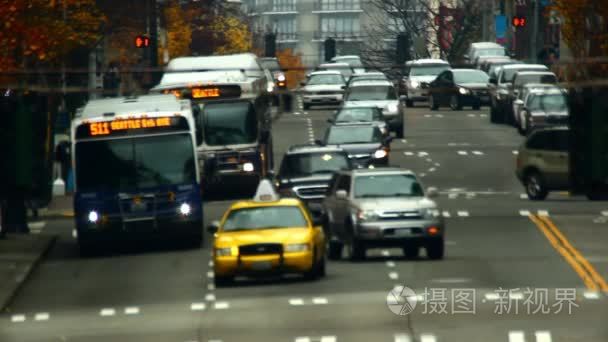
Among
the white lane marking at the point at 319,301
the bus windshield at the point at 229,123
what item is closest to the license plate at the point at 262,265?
the white lane marking at the point at 319,301

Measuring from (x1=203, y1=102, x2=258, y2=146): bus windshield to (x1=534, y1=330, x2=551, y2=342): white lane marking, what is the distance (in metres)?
23.9

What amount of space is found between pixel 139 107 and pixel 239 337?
14158 mm

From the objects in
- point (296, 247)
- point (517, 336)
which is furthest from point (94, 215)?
point (517, 336)

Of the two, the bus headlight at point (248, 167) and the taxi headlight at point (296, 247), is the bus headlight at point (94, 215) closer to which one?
the taxi headlight at point (296, 247)

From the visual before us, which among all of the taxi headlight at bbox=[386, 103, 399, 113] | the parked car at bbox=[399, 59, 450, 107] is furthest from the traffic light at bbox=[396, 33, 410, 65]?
the taxi headlight at bbox=[386, 103, 399, 113]

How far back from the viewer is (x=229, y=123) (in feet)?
147

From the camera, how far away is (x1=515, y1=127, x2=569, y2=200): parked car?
4262cm

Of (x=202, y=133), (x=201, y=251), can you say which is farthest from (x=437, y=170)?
(x=201, y=251)

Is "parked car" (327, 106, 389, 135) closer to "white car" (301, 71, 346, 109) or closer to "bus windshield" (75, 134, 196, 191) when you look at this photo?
"white car" (301, 71, 346, 109)

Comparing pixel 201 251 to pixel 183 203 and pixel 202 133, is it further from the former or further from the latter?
pixel 202 133

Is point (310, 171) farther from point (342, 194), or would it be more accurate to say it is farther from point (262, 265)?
point (262, 265)

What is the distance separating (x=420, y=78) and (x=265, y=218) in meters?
45.1

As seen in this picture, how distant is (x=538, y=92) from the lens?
5544 cm

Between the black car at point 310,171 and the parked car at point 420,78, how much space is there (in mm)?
28859
